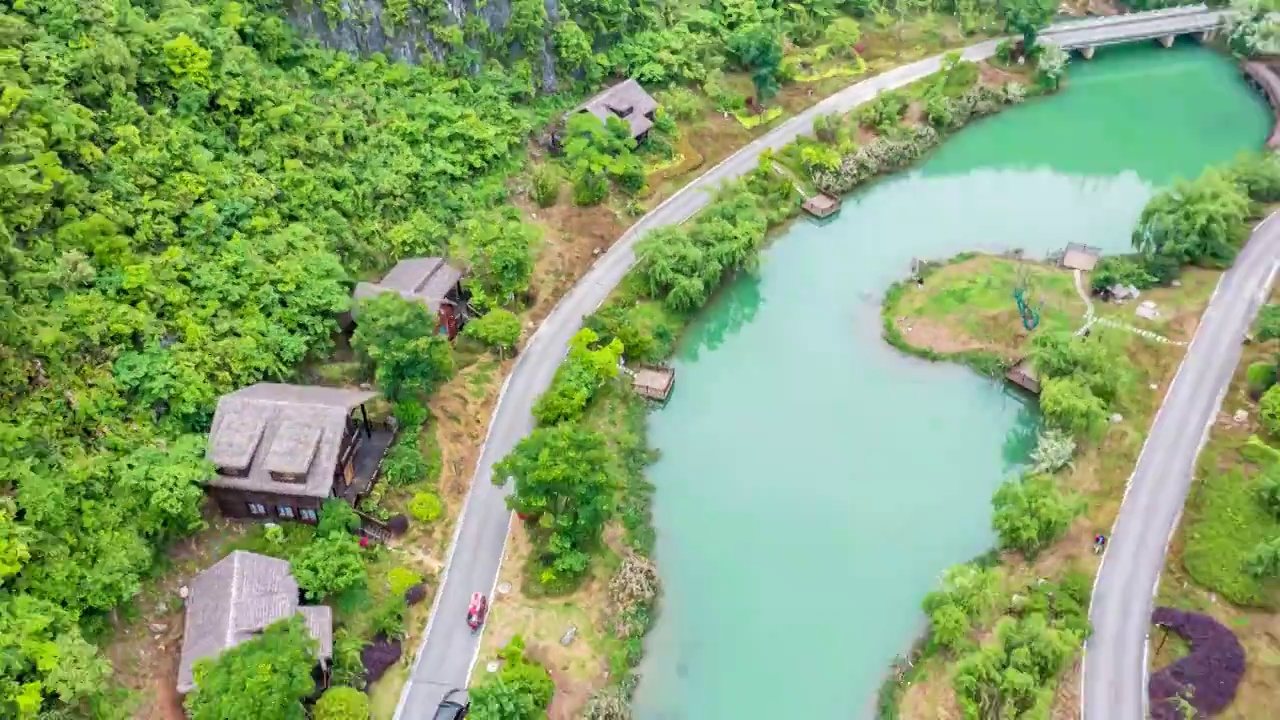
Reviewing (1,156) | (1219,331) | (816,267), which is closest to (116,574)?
(1,156)

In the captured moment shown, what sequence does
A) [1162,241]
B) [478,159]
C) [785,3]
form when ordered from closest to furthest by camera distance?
1. [1162,241]
2. [478,159]
3. [785,3]

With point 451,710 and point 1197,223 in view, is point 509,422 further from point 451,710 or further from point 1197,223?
point 1197,223

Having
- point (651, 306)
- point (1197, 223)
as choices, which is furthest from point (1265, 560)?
point (651, 306)

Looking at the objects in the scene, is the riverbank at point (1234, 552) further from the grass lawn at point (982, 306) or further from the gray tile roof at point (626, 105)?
the gray tile roof at point (626, 105)

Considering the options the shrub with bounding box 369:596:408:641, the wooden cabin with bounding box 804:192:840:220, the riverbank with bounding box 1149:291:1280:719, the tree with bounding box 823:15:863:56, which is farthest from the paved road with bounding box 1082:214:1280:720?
the tree with bounding box 823:15:863:56

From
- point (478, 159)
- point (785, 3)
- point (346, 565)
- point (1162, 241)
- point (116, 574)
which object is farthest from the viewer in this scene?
point (785, 3)

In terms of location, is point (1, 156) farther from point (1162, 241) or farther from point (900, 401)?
point (1162, 241)
